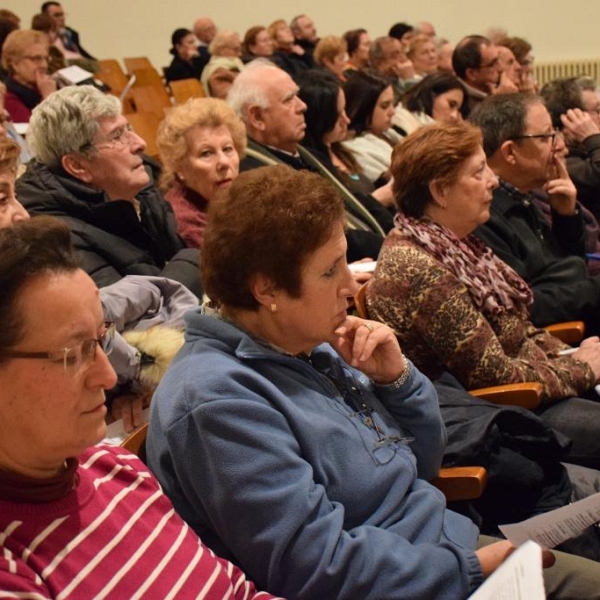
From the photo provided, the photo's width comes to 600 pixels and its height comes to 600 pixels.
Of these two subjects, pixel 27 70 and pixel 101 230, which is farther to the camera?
pixel 27 70

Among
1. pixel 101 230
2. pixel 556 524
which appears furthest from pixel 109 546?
pixel 101 230

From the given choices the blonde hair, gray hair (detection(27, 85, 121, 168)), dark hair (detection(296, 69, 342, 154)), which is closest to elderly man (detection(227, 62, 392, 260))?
dark hair (detection(296, 69, 342, 154))

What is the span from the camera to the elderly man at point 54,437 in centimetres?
103

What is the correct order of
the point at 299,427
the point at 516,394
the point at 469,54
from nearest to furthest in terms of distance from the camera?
the point at 299,427 → the point at 516,394 → the point at 469,54

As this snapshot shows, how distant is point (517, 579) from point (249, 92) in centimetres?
→ 257

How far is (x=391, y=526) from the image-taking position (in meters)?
1.49

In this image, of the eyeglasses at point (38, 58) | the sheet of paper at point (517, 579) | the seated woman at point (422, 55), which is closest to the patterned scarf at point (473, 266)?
the sheet of paper at point (517, 579)

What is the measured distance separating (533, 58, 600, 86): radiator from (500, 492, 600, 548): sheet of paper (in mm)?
9476

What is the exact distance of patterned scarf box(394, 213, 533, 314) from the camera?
2264 mm

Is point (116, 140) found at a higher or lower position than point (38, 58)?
higher

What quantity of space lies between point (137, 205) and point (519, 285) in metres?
1.18

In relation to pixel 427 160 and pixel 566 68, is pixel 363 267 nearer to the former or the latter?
pixel 427 160

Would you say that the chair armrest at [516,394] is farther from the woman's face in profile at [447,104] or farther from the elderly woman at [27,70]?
the elderly woman at [27,70]

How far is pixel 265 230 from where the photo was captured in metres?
1.46
